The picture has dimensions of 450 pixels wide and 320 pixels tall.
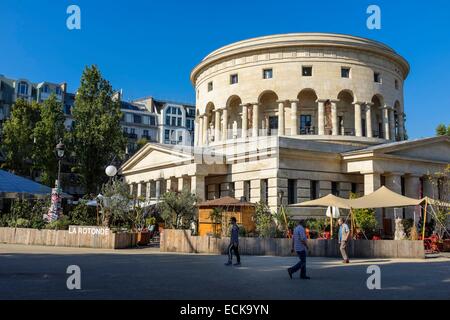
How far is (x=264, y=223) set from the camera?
2420cm

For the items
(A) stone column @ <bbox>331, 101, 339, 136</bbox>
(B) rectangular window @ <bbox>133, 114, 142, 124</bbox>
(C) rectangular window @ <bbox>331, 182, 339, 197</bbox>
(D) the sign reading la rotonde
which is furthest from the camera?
(B) rectangular window @ <bbox>133, 114, 142, 124</bbox>

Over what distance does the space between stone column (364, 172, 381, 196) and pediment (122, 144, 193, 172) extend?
13034 mm

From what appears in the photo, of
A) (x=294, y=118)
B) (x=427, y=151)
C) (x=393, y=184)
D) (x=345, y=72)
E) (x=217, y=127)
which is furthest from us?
(x=217, y=127)

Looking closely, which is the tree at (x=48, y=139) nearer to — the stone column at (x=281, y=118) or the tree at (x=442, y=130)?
the stone column at (x=281, y=118)

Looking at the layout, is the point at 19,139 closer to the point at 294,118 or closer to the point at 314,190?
the point at 294,118

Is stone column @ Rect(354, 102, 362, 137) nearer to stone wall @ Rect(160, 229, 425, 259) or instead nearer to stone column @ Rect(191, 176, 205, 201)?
stone column @ Rect(191, 176, 205, 201)

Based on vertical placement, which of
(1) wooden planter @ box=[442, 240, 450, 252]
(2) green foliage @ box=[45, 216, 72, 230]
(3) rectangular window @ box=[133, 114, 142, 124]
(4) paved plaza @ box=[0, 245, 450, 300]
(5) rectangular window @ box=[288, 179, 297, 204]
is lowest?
(4) paved plaza @ box=[0, 245, 450, 300]

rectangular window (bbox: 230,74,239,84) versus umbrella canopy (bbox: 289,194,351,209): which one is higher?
rectangular window (bbox: 230,74,239,84)

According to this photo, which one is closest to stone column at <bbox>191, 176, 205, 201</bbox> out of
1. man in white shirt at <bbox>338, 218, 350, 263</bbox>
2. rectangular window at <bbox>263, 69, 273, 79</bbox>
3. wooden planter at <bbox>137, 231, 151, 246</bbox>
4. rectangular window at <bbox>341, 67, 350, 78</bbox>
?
wooden planter at <bbox>137, 231, 151, 246</bbox>

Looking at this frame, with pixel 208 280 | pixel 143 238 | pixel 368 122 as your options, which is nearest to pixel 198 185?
pixel 143 238

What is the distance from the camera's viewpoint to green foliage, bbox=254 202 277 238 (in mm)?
23614

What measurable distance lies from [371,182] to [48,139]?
1404 inches
